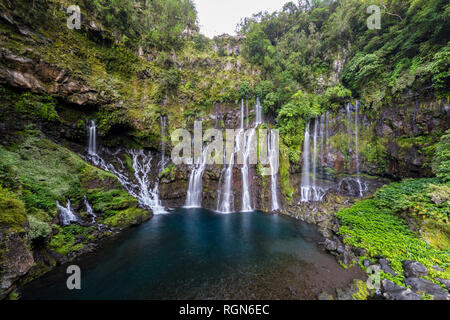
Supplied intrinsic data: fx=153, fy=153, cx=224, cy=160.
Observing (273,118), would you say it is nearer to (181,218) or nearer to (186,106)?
(186,106)

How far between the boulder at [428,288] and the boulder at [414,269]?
0.32 metres

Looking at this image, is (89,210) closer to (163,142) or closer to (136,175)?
A: (136,175)

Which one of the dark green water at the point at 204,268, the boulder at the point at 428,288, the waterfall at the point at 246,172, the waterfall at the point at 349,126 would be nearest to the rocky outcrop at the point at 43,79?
the dark green water at the point at 204,268

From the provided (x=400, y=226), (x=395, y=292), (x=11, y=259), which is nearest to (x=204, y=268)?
(x=11, y=259)

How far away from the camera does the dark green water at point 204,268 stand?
516cm

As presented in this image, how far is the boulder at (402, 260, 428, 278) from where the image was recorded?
5.15 m

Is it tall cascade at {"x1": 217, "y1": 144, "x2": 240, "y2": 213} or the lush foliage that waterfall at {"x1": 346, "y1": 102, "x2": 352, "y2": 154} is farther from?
tall cascade at {"x1": 217, "y1": 144, "x2": 240, "y2": 213}

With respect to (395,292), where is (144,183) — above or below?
above

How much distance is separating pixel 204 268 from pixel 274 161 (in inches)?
427

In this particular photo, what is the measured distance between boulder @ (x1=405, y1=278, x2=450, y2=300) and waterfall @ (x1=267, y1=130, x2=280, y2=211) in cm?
895

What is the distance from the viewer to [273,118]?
18969 millimetres

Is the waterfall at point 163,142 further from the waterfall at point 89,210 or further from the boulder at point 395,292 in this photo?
the boulder at point 395,292

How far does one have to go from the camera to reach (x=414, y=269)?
17.3ft
